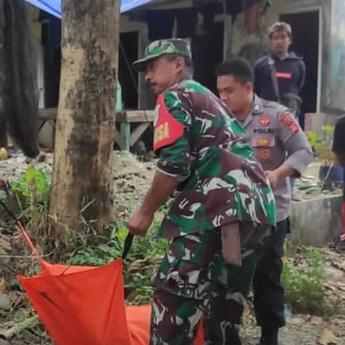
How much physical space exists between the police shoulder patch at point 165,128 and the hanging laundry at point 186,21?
926 cm

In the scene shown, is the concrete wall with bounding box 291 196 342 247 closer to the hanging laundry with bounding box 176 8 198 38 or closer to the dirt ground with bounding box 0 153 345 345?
the dirt ground with bounding box 0 153 345 345

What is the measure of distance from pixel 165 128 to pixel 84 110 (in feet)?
6.30

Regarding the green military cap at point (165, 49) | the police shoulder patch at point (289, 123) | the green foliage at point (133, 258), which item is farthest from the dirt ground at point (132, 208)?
the green military cap at point (165, 49)

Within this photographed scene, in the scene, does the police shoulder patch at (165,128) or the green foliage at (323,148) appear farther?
the green foliage at (323,148)

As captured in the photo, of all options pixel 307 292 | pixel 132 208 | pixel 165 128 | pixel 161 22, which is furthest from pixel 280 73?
pixel 161 22

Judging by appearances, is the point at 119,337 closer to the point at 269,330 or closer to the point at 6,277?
the point at 269,330

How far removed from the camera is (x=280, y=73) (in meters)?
7.86

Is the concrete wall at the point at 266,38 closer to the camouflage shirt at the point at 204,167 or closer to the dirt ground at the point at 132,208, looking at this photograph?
the dirt ground at the point at 132,208

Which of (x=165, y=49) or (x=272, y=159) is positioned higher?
(x=165, y=49)

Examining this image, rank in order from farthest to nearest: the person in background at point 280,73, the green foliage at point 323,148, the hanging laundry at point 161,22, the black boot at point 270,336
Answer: the hanging laundry at point 161,22 → the green foliage at point 323,148 → the person in background at point 280,73 → the black boot at point 270,336

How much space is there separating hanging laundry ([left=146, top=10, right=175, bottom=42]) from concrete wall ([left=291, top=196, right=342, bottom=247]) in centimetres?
571

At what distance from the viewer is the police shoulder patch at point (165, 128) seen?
3158 mm

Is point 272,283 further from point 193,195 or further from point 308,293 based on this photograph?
point 193,195

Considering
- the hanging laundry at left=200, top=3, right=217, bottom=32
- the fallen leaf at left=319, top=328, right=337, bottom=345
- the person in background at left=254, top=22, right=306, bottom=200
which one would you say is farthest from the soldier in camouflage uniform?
the hanging laundry at left=200, top=3, right=217, bottom=32
